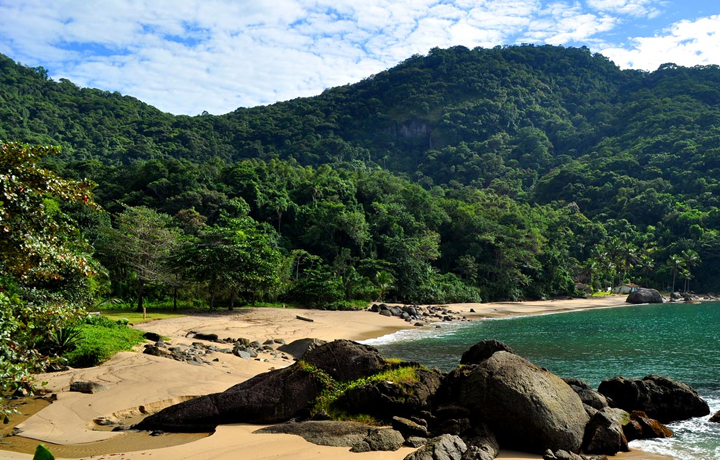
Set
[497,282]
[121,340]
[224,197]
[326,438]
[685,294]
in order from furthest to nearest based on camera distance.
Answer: [685,294] < [497,282] < [224,197] < [121,340] < [326,438]

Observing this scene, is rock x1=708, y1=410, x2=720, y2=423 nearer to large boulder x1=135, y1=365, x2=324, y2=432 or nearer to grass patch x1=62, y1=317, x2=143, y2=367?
large boulder x1=135, y1=365, x2=324, y2=432

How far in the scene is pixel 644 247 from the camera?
85.2 metres

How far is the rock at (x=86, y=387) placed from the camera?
39.9ft

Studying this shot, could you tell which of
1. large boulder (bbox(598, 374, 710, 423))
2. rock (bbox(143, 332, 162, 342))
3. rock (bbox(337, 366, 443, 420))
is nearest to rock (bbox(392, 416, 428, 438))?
rock (bbox(337, 366, 443, 420))

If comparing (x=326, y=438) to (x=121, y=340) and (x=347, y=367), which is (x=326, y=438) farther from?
(x=121, y=340)

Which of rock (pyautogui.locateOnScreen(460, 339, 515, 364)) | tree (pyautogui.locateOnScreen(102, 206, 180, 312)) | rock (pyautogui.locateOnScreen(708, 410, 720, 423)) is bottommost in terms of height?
rock (pyautogui.locateOnScreen(708, 410, 720, 423))

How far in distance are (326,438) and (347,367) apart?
2.78m

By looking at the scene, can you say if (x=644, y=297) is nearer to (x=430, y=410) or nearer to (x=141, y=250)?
(x=141, y=250)

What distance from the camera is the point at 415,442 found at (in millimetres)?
9273

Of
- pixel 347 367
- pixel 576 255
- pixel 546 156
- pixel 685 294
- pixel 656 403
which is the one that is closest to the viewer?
pixel 347 367

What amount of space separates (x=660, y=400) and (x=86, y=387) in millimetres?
15849

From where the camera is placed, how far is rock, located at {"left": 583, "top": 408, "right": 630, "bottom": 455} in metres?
9.92

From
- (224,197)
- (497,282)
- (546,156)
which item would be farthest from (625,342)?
(546,156)

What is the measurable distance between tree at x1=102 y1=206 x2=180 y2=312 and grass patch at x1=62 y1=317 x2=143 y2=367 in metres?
13.1
